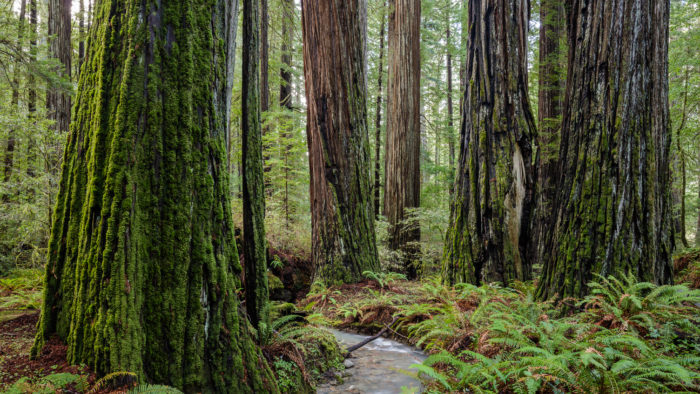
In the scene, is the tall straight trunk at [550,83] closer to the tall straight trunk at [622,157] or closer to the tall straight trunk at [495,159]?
the tall straight trunk at [495,159]

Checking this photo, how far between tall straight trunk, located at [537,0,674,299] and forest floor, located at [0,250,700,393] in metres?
0.31

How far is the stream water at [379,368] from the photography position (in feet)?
9.18

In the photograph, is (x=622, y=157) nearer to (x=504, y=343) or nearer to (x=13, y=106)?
(x=504, y=343)

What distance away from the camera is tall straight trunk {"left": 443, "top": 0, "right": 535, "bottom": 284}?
4.88 m

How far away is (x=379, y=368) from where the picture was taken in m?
3.26

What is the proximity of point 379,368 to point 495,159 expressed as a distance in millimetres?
3217

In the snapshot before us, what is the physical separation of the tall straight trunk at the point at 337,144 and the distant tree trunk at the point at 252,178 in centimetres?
339

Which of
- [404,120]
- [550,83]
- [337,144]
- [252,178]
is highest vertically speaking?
[550,83]

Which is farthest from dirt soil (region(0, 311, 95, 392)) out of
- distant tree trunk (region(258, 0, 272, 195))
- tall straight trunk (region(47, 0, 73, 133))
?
tall straight trunk (region(47, 0, 73, 133))

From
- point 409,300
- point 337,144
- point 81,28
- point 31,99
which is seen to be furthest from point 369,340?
point 81,28

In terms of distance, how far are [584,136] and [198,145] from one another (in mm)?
3888

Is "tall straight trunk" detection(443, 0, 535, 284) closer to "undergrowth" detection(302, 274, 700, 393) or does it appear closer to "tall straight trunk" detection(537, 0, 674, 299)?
"undergrowth" detection(302, 274, 700, 393)

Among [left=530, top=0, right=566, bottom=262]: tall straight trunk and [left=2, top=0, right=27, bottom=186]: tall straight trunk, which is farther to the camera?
[left=530, top=0, right=566, bottom=262]: tall straight trunk

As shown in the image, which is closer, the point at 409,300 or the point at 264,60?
the point at 409,300
